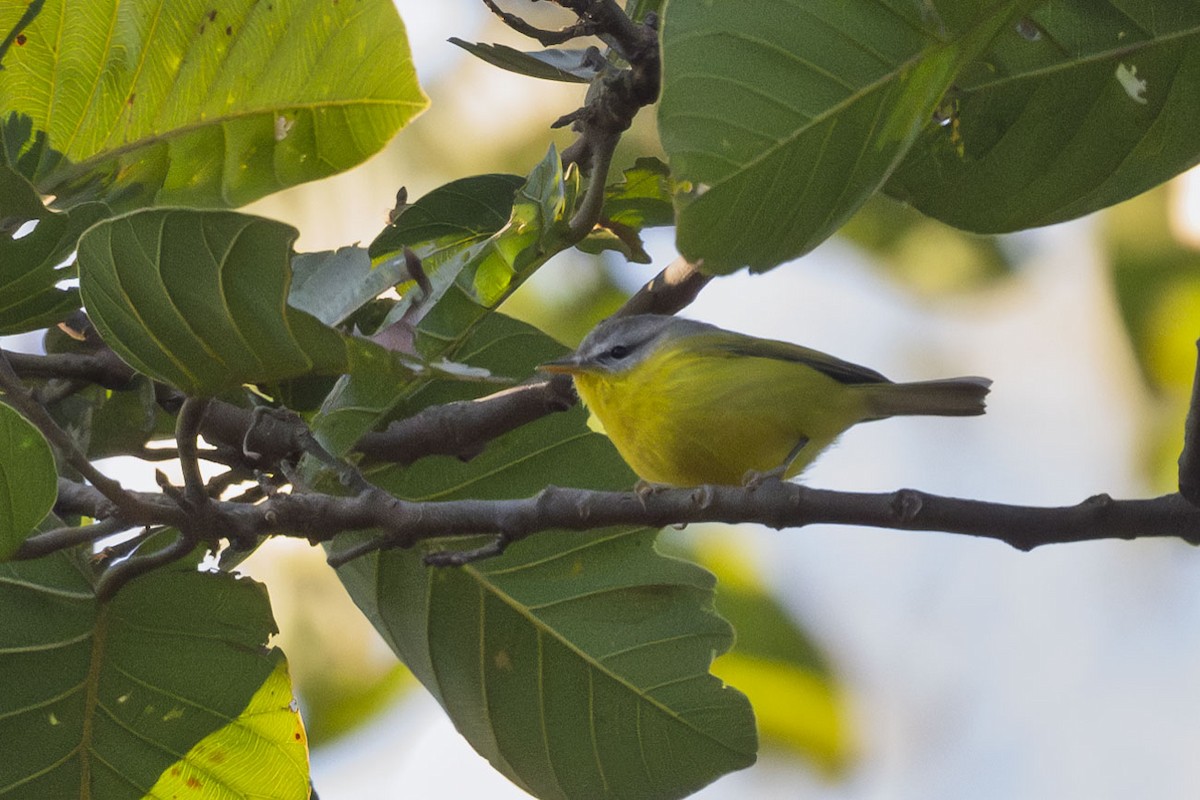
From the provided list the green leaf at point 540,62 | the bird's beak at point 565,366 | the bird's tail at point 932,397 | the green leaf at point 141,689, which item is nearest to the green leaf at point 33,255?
the green leaf at point 141,689

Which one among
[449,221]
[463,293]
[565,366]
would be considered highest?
[449,221]

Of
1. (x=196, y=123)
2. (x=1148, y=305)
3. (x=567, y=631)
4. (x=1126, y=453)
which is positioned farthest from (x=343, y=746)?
(x=1126, y=453)

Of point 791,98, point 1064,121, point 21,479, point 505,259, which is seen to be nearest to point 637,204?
point 505,259

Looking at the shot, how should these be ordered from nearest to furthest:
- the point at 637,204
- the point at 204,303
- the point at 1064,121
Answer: the point at 204,303
the point at 1064,121
the point at 637,204

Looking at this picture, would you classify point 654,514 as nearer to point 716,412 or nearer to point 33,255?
point 33,255

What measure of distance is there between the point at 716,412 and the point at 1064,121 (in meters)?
1.24

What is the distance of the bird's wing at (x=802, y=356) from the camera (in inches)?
118

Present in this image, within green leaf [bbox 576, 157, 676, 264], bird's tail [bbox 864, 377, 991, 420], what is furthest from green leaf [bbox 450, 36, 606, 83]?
bird's tail [bbox 864, 377, 991, 420]

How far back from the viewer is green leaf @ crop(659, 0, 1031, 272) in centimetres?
133

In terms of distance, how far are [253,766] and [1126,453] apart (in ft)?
11.3

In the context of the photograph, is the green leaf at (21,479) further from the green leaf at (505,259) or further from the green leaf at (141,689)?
the green leaf at (505,259)

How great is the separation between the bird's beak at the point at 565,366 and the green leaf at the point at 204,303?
34.5 inches

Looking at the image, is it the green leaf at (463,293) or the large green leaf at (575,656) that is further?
the large green leaf at (575,656)

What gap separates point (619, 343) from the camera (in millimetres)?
2938
